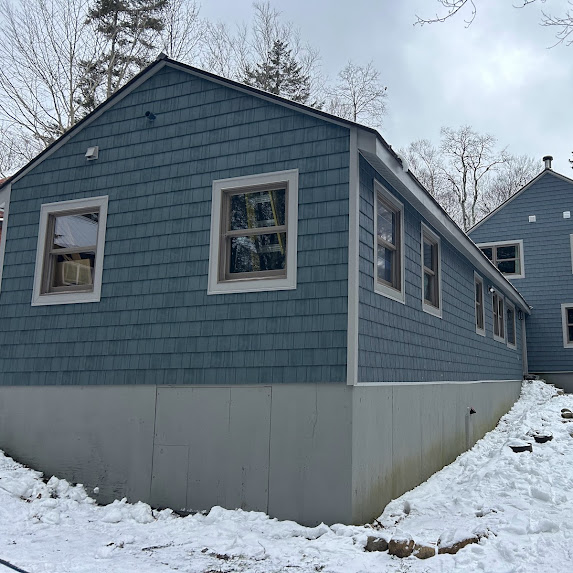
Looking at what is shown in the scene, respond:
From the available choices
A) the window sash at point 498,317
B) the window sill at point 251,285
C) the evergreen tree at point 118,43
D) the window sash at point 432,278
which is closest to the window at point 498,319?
the window sash at point 498,317

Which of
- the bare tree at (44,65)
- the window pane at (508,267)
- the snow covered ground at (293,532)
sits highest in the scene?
the bare tree at (44,65)

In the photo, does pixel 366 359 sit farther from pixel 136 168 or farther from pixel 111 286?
pixel 136 168

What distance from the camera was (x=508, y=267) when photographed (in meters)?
18.3

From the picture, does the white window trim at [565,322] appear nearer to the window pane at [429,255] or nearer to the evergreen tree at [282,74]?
the window pane at [429,255]

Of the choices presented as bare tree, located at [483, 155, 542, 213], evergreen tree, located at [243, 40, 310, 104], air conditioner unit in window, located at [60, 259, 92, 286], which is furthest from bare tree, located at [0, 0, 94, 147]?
bare tree, located at [483, 155, 542, 213]

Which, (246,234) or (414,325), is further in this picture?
(414,325)

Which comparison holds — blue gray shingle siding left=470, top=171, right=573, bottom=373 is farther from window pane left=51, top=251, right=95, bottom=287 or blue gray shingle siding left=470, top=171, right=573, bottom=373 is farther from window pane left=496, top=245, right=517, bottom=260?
window pane left=51, top=251, right=95, bottom=287

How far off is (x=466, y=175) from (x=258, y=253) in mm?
31950

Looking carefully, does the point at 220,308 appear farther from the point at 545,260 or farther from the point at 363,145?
the point at 545,260

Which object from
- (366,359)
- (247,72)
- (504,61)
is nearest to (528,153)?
(247,72)

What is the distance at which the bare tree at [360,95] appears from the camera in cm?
2606

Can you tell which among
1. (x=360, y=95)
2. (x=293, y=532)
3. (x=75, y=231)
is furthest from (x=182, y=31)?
(x=293, y=532)

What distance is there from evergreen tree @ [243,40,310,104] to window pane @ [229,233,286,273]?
19.2 m

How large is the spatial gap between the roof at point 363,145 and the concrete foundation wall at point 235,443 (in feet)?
8.37
